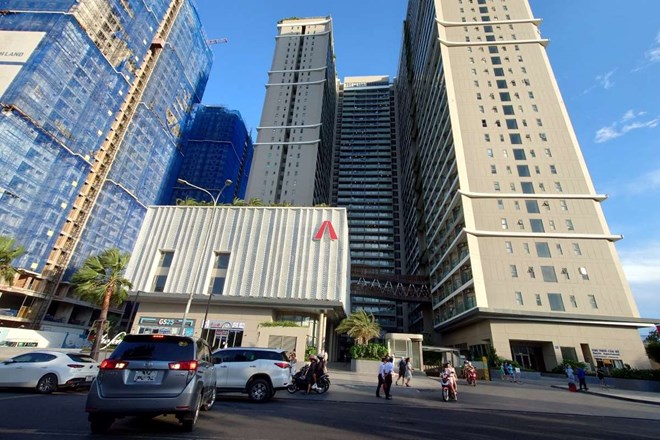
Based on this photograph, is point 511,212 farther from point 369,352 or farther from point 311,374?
point 311,374

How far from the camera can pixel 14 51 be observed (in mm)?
47438

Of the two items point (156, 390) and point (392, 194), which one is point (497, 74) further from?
point (156, 390)

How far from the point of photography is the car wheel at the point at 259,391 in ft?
35.9

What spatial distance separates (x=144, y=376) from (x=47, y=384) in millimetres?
8579

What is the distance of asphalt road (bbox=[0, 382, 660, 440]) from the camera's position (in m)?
6.13

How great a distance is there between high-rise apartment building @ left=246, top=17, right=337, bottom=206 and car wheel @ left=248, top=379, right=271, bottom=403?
224ft

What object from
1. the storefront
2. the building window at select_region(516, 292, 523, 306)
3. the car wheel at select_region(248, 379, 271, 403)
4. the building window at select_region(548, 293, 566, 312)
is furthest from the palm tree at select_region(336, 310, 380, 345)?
the car wheel at select_region(248, 379, 271, 403)

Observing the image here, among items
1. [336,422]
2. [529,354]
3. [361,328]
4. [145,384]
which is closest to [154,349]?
[145,384]

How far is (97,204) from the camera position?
58.7 metres

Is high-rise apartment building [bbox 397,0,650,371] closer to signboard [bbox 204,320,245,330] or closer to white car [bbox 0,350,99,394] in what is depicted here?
signboard [bbox 204,320,245,330]

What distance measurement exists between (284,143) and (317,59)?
1359 inches

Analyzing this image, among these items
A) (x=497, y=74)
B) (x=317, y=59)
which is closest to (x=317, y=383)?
(x=497, y=74)

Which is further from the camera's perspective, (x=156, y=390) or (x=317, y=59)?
(x=317, y=59)

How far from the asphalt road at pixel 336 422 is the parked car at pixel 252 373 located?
56 cm
